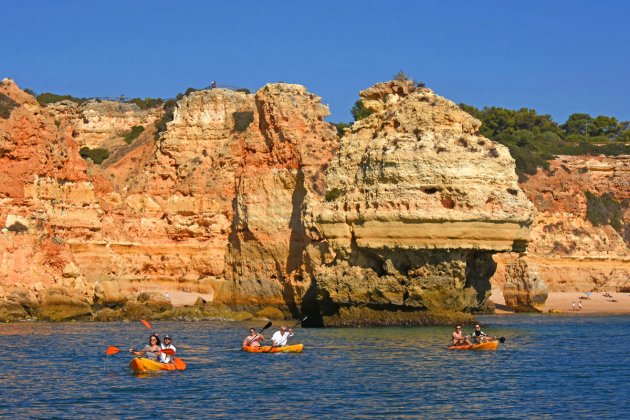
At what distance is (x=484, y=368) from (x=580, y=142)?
258 feet

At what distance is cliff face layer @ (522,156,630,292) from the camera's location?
6325 cm

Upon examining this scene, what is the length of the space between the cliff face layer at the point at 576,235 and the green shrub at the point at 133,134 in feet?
80.6

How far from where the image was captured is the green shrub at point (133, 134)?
7269 cm

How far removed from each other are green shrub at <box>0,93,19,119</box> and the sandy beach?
24.0m

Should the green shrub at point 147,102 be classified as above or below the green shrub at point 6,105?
above

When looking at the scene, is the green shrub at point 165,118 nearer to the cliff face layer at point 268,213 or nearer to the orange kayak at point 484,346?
the cliff face layer at point 268,213

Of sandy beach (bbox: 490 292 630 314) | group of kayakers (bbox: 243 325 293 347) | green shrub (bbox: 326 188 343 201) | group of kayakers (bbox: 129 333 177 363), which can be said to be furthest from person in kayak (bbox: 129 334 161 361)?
sandy beach (bbox: 490 292 630 314)

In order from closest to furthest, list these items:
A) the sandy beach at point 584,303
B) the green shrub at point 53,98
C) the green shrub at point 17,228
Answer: the green shrub at point 17,228, the sandy beach at point 584,303, the green shrub at point 53,98

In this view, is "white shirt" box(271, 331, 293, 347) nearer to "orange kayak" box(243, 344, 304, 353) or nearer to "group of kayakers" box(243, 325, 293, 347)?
"group of kayakers" box(243, 325, 293, 347)

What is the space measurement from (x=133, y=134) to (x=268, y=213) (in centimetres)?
2613

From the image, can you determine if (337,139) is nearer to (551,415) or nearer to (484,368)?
(484,368)

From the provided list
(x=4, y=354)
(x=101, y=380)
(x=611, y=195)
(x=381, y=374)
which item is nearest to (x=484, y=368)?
(x=381, y=374)

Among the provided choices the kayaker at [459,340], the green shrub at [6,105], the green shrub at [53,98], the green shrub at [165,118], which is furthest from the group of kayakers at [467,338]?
the green shrub at [53,98]

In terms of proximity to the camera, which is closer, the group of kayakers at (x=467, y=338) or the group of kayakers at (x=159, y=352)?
A: the group of kayakers at (x=159, y=352)
